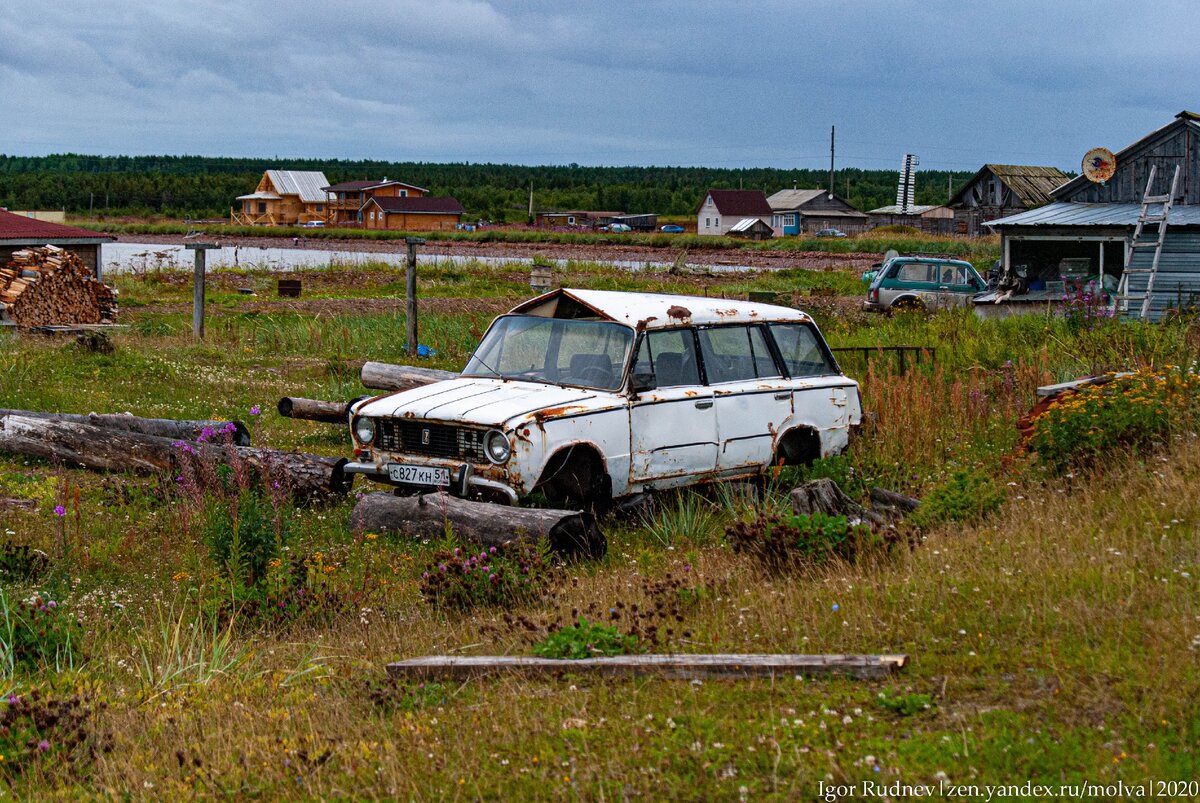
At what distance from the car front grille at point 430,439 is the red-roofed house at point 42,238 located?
60.6ft

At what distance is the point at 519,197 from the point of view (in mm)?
148375

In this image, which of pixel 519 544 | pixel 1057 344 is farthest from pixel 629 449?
pixel 1057 344

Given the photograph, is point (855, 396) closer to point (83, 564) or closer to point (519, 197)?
point (83, 564)

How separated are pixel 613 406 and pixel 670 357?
37.0 inches

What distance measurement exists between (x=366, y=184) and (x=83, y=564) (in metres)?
121

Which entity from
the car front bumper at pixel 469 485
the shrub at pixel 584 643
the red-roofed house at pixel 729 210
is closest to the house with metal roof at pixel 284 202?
the red-roofed house at pixel 729 210

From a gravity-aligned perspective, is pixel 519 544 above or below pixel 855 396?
below

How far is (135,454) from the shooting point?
1088 cm

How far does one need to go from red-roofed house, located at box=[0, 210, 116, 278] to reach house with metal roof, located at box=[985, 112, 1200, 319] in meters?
19.9

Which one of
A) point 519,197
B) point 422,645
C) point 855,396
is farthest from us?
point 519,197

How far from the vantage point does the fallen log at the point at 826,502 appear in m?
8.67

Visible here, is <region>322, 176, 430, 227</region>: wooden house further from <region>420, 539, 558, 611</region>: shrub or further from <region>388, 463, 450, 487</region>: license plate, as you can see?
<region>420, 539, 558, 611</region>: shrub

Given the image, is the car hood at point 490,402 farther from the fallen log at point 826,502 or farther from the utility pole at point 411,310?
the utility pole at point 411,310

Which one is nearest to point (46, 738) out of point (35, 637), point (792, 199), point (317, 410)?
point (35, 637)
